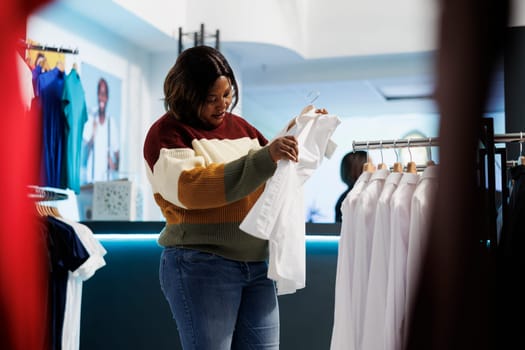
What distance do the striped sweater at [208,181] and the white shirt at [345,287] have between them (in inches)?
7.3

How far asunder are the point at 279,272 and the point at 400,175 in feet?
1.07

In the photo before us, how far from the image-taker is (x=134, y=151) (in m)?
6.34

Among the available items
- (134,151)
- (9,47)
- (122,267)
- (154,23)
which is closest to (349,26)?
(154,23)

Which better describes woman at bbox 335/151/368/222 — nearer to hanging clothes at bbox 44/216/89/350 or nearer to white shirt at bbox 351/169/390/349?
hanging clothes at bbox 44/216/89/350

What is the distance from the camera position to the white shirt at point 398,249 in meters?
1.06

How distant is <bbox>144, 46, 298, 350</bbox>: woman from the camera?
4.27ft

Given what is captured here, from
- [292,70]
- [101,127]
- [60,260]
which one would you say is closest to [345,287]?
[60,260]

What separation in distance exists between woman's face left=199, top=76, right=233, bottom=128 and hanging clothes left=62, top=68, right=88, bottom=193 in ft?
8.22

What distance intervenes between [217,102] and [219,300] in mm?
400

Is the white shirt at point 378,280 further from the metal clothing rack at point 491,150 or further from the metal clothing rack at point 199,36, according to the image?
the metal clothing rack at point 199,36

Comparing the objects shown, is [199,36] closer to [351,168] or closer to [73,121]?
[73,121]

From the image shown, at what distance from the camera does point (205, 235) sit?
1.33m

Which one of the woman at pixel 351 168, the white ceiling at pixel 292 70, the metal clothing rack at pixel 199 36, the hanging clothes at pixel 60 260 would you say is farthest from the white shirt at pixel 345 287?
the metal clothing rack at pixel 199 36

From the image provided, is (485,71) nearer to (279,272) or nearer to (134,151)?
(279,272)
